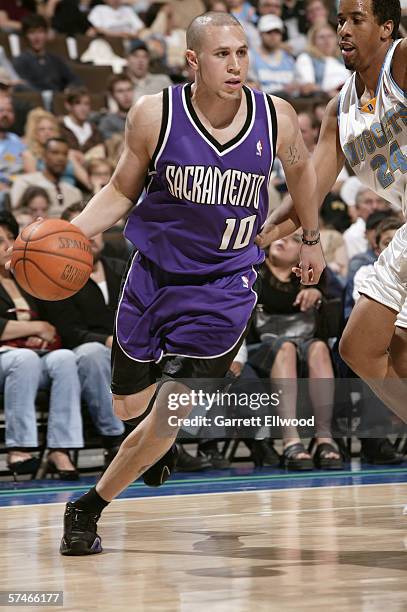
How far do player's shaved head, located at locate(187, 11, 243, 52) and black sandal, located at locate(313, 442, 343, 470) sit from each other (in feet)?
11.6

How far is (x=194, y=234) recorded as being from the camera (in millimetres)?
4285

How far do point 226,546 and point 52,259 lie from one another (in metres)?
1.41

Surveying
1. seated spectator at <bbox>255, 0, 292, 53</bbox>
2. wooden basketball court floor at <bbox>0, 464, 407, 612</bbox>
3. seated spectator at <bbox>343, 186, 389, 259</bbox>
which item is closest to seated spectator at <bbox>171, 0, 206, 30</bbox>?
seated spectator at <bbox>255, 0, 292, 53</bbox>

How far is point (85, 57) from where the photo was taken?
12.7 metres

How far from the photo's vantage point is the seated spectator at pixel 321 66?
13031mm

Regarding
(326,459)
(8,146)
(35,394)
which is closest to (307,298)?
(326,459)

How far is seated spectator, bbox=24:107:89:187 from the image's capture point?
9.59 meters

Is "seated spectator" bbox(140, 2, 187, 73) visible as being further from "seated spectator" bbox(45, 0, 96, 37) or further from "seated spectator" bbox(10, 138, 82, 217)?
"seated spectator" bbox(10, 138, 82, 217)

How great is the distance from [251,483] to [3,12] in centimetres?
786

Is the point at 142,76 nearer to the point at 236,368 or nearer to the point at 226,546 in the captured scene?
the point at 236,368

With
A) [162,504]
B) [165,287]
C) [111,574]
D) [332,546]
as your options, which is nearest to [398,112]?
[165,287]

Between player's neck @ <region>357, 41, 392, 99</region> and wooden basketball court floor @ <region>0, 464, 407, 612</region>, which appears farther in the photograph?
player's neck @ <region>357, 41, 392, 99</region>

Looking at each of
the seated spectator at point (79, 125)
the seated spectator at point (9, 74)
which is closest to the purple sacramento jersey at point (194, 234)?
the seated spectator at point (79, 125)

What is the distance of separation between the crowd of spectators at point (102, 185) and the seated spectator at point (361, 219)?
12 millimetres
